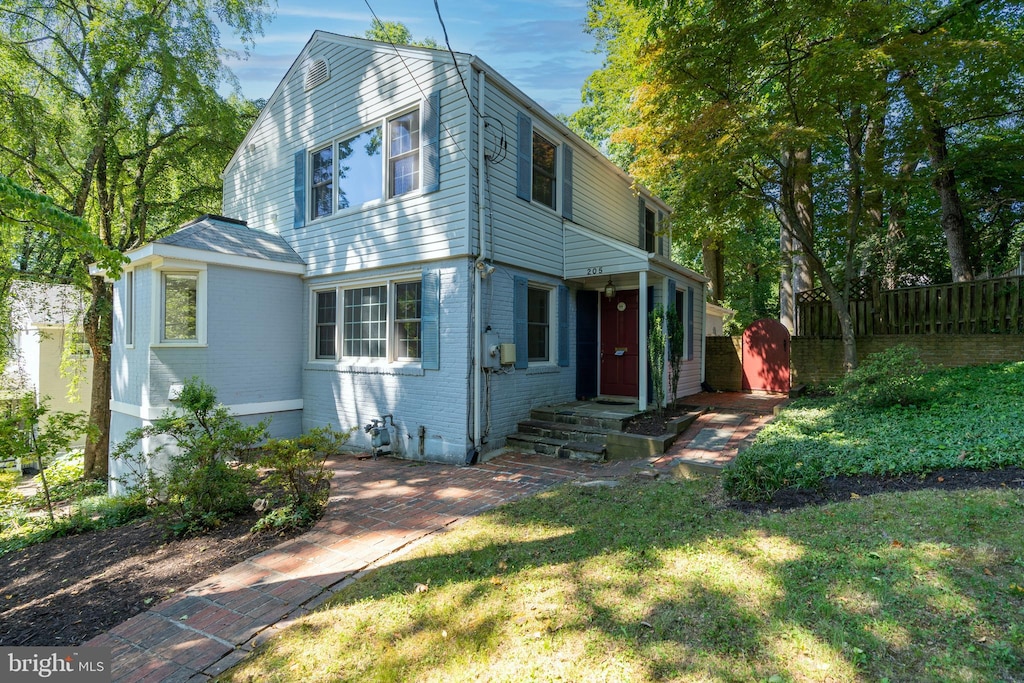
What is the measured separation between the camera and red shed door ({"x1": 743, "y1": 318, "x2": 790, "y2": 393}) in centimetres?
1130

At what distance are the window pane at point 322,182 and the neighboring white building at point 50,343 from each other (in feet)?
22.3

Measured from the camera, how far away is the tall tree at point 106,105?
33.8 ft

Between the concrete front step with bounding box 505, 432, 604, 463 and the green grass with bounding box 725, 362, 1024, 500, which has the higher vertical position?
the green grass with bounding box 725, 362, 1024, 500

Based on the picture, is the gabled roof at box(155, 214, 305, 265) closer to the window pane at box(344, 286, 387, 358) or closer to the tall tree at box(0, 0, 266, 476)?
the window pane at box(344, 286, 387, 358)

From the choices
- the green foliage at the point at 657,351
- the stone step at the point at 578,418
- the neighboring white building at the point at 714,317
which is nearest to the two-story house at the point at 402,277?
the green foliage at the point at 657,351

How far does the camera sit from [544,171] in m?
8.91

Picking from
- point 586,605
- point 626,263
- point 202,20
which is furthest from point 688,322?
point 202,20

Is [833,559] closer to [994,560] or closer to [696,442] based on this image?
[994,560]

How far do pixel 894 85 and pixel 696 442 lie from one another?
668cm

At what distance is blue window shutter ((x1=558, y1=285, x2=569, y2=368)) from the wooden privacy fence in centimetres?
610

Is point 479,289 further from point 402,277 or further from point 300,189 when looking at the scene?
point 300,189

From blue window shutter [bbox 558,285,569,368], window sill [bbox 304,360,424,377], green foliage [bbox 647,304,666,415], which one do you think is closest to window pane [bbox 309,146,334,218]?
window sill [bbox 304,360,424,377]

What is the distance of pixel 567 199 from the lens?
9352mm

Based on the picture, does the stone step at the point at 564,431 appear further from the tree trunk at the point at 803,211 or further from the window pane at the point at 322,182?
the window pane at the point at 322,182
